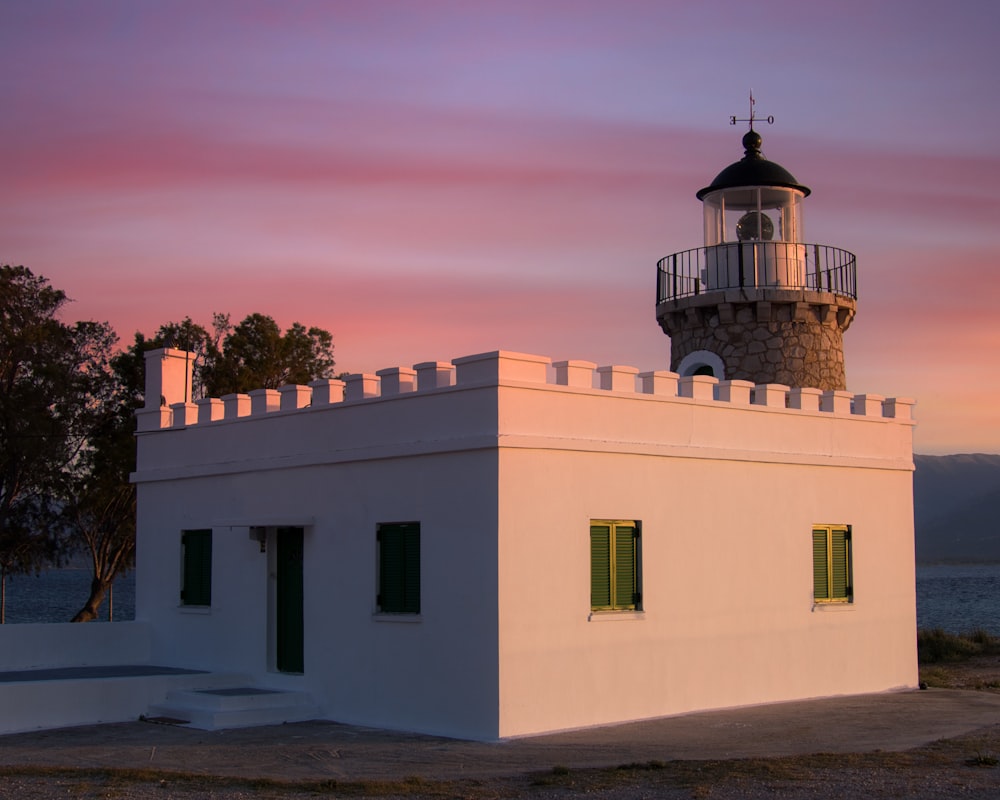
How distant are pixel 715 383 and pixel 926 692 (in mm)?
5307

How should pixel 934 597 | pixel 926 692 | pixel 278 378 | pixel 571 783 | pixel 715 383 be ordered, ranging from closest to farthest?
pixel 571 783 → pixel 715 383 → pixel 926 692 → pixel 278 378 → pixel 934 597

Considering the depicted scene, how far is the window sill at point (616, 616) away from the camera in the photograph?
13.9 metres

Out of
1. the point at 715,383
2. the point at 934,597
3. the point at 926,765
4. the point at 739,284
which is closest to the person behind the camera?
the point at 926,765

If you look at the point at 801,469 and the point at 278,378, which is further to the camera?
the point at 278,378

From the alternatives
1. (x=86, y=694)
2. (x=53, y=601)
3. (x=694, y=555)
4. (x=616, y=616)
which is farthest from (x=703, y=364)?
(x=53, y=601)

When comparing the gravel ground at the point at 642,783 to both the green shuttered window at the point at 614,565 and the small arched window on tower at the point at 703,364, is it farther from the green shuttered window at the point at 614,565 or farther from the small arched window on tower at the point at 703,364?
the small arched window on tower at the point at 703,364

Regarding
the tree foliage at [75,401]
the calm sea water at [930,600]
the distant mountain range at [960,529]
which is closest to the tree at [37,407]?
the tree foliage at [75,401]

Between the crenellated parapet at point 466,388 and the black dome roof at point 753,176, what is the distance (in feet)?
11.1

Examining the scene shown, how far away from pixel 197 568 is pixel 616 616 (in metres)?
6.12

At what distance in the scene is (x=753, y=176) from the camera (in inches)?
755

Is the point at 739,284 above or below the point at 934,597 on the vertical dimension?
above

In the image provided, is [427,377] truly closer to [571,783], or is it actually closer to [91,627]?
[571,783]

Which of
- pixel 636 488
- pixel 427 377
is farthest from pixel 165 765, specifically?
pixel 636 488

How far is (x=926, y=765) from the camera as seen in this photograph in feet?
37.1
